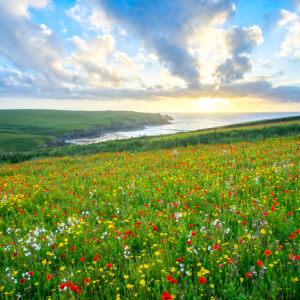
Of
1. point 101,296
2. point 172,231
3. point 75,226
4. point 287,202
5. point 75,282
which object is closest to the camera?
point 101,296

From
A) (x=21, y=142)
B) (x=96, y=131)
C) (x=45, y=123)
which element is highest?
(x=45, y=123)

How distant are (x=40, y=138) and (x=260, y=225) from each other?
89.8 meters

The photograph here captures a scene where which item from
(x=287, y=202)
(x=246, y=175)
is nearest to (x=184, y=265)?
(x=287, y=202)

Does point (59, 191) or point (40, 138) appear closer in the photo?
point (59, 191)

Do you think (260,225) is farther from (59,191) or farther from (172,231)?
(59,191)

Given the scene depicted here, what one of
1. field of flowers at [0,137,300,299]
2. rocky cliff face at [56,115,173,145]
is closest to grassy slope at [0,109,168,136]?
rocky cliff face at [56,115,173,145]

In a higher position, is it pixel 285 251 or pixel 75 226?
pixel 285 251

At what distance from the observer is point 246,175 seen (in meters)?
7.15

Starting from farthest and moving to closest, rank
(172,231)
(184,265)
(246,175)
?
(246,175) < (172,231) < (184,265)

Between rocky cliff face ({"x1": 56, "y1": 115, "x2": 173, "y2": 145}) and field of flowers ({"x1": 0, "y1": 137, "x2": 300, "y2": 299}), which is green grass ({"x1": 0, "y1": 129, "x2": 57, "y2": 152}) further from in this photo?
field of flowers ({"x1": 0, "y1": 137, "x2": 300, "y2": 299})

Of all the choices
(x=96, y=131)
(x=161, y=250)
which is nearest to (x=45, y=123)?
(x=96, y=131)

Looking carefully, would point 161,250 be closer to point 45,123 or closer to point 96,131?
point 96,131

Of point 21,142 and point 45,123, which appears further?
point 45,123

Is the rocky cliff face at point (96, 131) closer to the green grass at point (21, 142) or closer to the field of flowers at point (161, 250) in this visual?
the green grass at point (21, 142)
